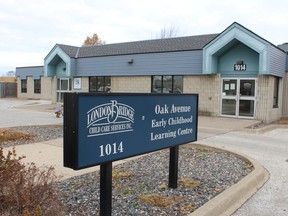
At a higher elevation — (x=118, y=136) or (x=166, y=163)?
(x=118, y=136)

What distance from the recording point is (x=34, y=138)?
995 cm

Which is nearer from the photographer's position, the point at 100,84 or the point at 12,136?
the point at 12,136

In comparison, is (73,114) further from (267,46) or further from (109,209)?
(267,46)

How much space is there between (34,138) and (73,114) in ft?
23.7

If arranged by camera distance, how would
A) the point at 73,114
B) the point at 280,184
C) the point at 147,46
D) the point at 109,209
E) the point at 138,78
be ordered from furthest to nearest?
1. the point at 147,46
2. the point at 138,78
3. the point at 280,184
4. the point at 109,209
5. the point at 73,114

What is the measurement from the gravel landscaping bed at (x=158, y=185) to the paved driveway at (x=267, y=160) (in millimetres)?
536

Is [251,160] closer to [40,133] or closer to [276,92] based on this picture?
[40,133]

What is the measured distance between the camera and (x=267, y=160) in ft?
26.3

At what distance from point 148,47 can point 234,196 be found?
19.0 metres

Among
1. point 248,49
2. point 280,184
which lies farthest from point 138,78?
point 280,184

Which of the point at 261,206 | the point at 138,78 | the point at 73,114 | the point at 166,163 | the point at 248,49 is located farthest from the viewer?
the point at 138,78

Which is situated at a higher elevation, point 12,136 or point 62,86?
point 62,86

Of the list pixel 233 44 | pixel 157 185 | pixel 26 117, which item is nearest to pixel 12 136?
pixel 157 185

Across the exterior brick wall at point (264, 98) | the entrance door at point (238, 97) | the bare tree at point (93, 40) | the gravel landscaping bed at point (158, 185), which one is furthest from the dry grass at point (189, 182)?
the bare tree at point (93, 40)
